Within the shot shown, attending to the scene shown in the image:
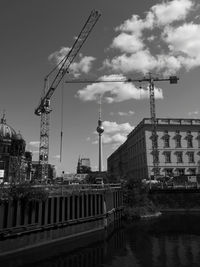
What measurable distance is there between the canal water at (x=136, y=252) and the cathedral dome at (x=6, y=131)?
93478mm

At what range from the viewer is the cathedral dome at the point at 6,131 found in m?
119

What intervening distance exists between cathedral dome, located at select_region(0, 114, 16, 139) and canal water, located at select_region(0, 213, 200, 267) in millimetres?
93478

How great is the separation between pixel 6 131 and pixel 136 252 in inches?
4184

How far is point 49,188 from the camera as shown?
33.1 metres

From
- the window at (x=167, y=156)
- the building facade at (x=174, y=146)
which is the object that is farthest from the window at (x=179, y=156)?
the window at (x=167, y=156)

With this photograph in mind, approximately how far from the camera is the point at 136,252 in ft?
86.1

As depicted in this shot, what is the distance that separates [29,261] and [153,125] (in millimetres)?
68827

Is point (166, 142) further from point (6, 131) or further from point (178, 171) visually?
point (6, 131)

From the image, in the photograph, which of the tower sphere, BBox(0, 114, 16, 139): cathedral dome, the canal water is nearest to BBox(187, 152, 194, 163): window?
the tower sphere

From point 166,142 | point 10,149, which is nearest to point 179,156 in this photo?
point 166,142

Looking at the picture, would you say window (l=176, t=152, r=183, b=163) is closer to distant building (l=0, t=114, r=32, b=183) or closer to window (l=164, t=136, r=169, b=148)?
window (l=164, t=136, r=169, b=148)

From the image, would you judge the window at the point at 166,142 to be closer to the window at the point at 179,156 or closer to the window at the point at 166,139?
the window at the point at 166,139

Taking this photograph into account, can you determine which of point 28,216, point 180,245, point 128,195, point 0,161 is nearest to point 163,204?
point 128,195

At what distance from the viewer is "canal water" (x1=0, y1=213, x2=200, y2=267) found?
22938 millimetres
